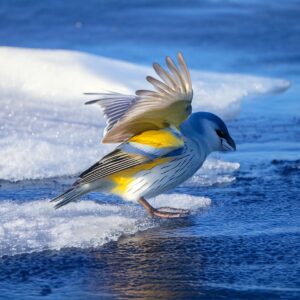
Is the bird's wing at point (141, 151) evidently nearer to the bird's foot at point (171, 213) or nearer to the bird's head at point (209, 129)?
the bird's head at point (209, 129)

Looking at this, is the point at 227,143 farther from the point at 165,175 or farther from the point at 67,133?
the point at 67,133

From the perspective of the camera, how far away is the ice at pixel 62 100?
7012 mm

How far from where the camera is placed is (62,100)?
9.20 meters

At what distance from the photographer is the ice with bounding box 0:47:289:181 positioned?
7.01 metres

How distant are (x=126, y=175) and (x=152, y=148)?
0.24 m

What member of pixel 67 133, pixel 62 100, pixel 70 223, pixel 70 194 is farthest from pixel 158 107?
pixel 62 100

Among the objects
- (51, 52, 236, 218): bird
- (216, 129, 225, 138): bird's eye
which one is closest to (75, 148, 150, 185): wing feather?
(51, 52, 236, 218): bird

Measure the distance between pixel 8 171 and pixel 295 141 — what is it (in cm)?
242

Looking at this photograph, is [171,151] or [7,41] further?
[7,41]

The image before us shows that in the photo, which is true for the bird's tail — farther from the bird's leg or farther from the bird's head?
the bird's head

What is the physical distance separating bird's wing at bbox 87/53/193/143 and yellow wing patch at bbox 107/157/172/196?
0.62ft

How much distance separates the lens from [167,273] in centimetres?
460

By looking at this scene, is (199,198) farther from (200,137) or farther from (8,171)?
(8,171)

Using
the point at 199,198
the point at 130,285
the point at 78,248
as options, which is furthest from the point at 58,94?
→ the point at 130,285
